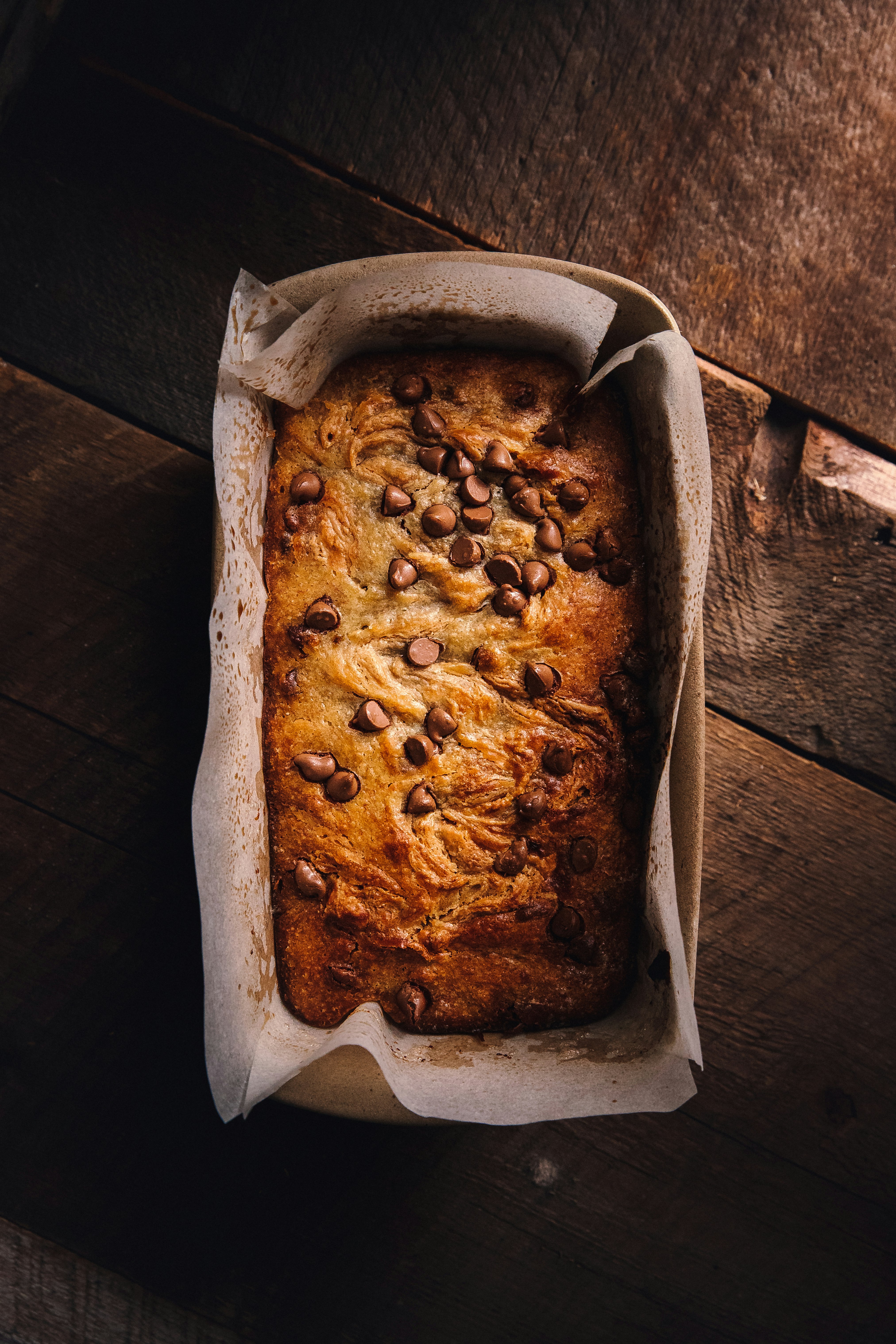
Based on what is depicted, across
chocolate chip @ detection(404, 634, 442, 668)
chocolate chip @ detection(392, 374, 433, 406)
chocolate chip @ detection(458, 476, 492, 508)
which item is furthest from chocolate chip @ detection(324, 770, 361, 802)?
chocolate chip @ detection(392, 374, 433, 406)

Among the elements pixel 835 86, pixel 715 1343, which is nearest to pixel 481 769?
pixel 715 1343

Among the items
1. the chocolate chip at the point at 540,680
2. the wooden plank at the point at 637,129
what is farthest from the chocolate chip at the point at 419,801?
the wooden plank at the point at 637,129

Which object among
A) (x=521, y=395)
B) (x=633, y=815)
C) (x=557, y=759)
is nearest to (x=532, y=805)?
(x=557, y=759)

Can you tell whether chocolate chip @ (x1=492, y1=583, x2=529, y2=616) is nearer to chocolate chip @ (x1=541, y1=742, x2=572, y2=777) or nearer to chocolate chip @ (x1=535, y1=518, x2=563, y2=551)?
chocolate chip @ (x1=535, y1=518, x2=563, y2=551)

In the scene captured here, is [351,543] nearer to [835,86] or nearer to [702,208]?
[702,208]

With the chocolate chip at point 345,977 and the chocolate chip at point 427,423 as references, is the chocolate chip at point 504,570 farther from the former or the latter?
the chocolate chip at point 345,977

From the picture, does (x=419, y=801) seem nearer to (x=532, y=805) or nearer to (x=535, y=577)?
(x=532, y=805)
